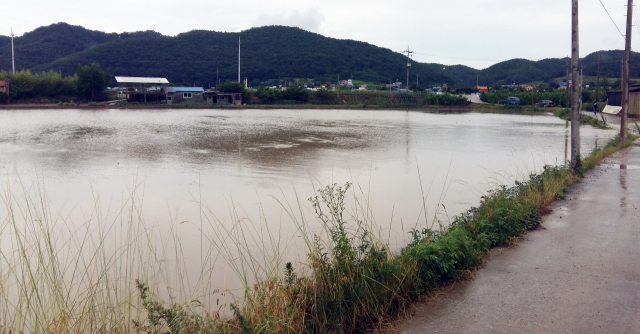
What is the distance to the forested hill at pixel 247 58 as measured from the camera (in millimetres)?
98938

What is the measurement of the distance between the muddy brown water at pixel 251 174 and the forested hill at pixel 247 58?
257ft

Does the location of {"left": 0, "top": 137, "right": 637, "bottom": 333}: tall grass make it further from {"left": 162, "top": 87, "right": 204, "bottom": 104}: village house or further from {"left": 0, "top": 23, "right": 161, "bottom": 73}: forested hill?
{"left": 0, "top": 23, "right": 161, "bottom": 73}: forested hill

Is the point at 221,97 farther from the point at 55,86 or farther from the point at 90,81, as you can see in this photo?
the point at 55,86

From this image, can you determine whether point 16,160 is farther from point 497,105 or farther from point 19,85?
point 497,105

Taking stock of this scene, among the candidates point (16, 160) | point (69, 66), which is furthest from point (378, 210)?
point (69, 66)

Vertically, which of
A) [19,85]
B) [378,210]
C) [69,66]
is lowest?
[378,210]

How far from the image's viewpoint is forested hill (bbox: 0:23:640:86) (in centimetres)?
9894

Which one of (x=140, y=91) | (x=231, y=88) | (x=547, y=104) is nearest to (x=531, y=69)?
(x=547, y=104)

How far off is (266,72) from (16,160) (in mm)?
95875

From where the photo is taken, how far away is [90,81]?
61562mm

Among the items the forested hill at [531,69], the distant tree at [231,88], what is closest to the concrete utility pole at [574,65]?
the distant tree at [231,88]

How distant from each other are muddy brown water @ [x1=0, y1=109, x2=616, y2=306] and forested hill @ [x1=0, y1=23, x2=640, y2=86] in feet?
257

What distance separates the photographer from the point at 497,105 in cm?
A: 6575

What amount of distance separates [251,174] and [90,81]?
2176 inches
